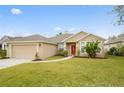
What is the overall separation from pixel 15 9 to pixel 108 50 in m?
4.71

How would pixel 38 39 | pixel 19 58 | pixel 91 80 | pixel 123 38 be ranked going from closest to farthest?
1. pixel 91 80
2. pixel 123 38
3. pixel 19 58
4. pixel 38 39

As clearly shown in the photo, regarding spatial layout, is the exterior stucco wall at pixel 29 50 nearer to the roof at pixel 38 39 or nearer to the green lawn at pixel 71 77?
the roof at pixel 38 39

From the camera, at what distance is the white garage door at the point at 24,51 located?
10844 millimetres

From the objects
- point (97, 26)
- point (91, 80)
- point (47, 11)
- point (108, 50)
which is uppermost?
point (47, 11)

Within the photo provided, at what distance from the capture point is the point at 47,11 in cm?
704

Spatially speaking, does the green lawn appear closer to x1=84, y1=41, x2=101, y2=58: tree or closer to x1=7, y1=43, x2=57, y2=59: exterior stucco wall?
x1=84, y1=41, x2=101, y2=58: tree

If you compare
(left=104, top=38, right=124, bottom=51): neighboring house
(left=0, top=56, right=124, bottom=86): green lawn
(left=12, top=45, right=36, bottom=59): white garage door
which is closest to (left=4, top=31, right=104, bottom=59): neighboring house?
(left=12, top=45, right=36, bottom=59): white garage door

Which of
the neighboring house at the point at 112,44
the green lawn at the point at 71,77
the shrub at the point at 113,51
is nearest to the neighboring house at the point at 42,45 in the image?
the neighboring house at the point at 112,44

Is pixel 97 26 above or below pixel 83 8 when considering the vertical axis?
below

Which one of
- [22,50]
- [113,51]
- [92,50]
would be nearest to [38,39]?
[22,50]

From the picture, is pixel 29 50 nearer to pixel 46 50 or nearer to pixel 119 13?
pixel 46 50
